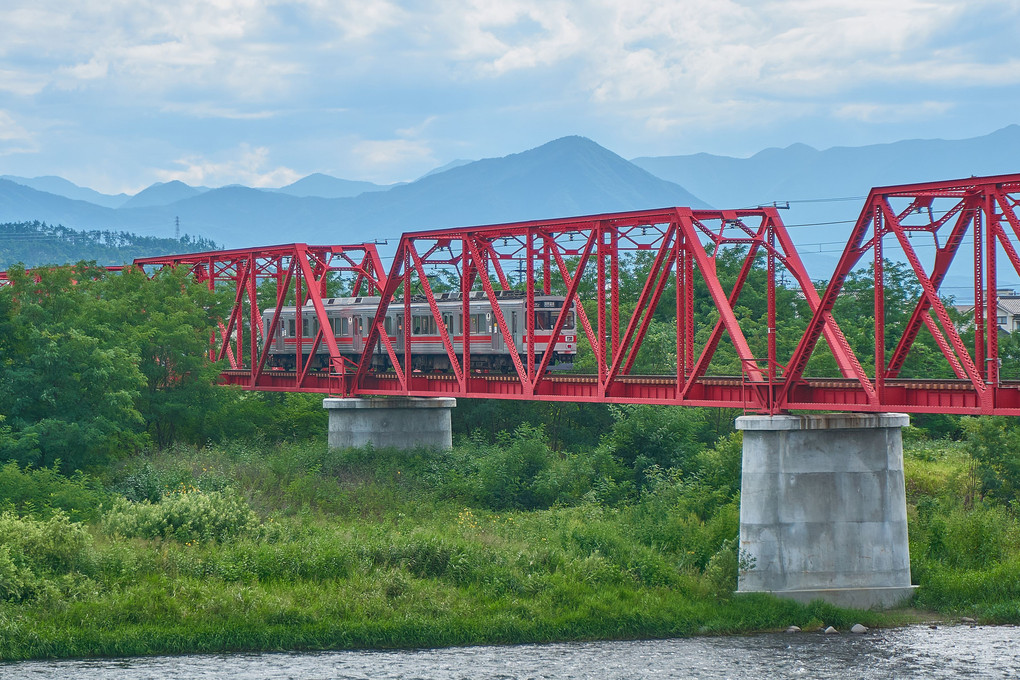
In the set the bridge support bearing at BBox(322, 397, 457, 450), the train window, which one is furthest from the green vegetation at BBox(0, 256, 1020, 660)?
the train window

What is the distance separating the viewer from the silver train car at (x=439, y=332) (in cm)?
Result: 6050

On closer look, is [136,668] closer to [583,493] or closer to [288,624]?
[288,624]

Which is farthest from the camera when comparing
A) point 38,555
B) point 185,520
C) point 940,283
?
point 185,520

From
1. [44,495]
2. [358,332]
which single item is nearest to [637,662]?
[44,495]

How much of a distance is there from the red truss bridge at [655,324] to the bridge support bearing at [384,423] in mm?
1072

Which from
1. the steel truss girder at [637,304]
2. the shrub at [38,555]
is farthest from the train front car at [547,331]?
the shrub at [38,555]

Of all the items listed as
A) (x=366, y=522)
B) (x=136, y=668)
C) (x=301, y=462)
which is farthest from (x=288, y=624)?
(x=301, y=462)

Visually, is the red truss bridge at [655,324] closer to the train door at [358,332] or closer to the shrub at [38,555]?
the train door at [358,332]

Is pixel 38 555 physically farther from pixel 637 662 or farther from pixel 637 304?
pixel 637 304

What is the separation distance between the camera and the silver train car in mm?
60500

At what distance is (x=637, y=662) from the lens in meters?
36.3

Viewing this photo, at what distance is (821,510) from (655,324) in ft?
146

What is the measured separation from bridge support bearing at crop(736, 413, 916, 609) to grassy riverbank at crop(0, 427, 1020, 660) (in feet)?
2.99

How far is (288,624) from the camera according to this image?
38.4m
